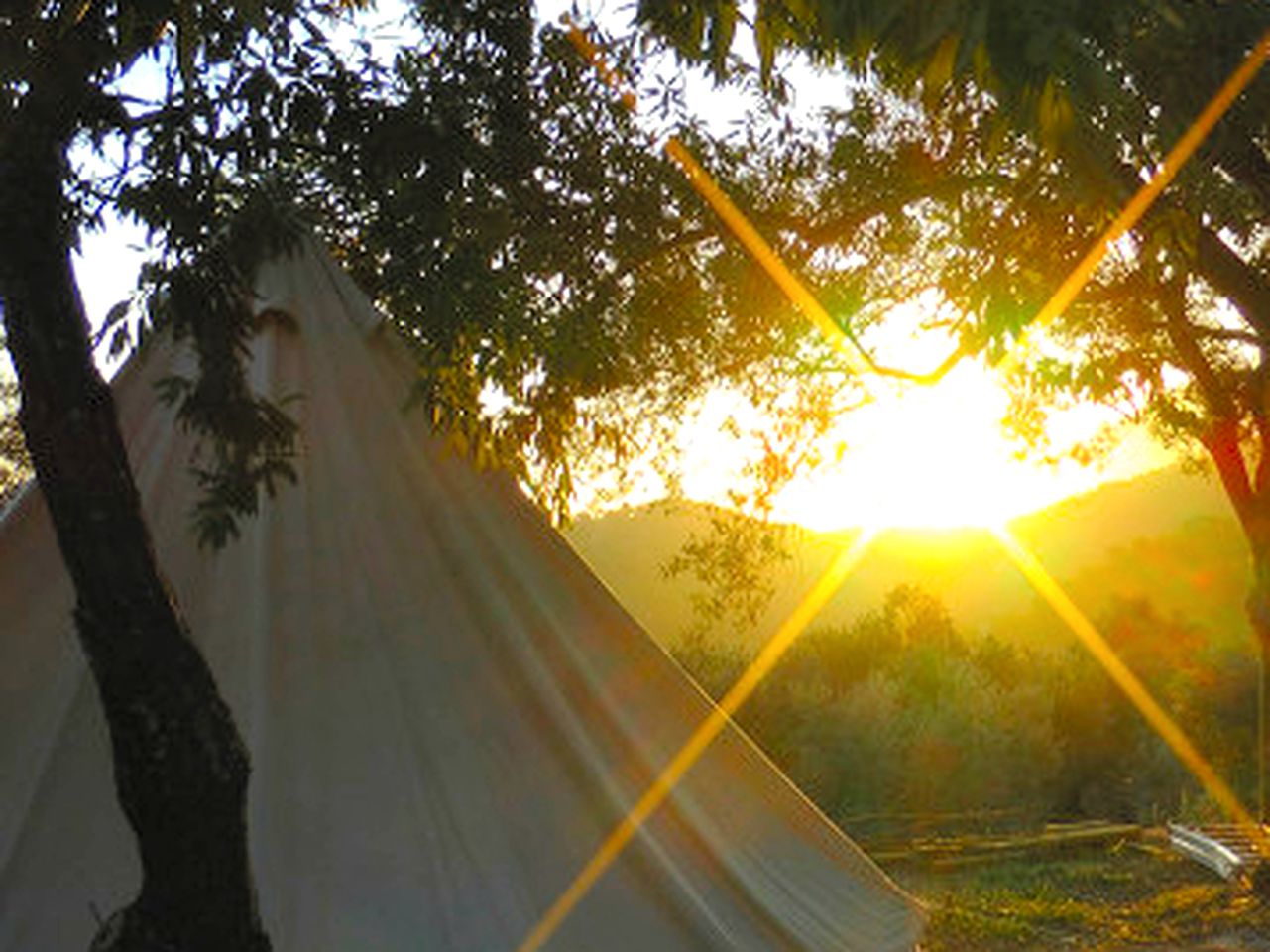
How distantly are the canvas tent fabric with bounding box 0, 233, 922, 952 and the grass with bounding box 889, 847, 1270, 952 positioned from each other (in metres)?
6.31

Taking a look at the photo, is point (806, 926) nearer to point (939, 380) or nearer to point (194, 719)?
point (194, 719)

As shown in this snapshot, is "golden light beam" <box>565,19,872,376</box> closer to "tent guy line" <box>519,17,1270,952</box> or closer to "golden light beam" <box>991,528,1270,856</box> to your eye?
"tent guy line" <box>519,17,1270,952</box>

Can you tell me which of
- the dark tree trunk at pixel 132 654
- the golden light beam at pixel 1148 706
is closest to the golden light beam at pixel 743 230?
the dark tree trunk at pixel 132 654

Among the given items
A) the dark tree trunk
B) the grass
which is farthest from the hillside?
the dark tree trunk

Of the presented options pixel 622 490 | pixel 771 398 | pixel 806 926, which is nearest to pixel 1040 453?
pixel 771 398

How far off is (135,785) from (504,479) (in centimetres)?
232

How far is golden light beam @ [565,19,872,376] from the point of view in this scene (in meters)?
8.30

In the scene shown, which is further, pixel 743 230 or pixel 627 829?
pixel 743 230

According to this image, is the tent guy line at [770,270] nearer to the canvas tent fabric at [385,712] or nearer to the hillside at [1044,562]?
the canvas tent fabric at [385,712]

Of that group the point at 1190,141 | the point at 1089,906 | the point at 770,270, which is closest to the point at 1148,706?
the point at 1089,906

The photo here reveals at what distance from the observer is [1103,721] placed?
3462 centimetres

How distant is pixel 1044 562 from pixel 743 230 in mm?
87538

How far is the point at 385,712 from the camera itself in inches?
257

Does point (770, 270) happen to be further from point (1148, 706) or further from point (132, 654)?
point (1148, 706)
